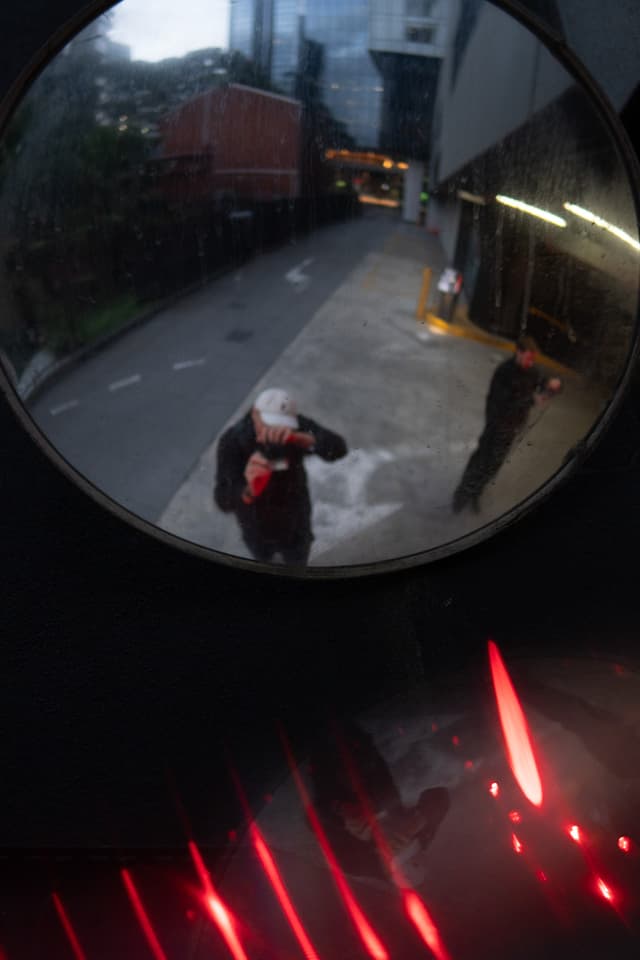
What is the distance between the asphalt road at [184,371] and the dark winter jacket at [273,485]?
5 centimetres

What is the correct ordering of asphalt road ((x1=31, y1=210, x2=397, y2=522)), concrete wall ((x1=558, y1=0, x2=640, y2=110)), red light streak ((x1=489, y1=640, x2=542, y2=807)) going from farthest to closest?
red light streak ((x1=489, y1=640, x2=542, y2=807))
asphalt road ((x1=31, y1=210, x2=397, y2=522))
concrete wall ((x1=558, y1=0, x2=640, y2=110))

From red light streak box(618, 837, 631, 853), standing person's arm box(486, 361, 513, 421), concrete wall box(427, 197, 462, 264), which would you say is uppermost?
concrete wall box(427, 197, 462, 264)

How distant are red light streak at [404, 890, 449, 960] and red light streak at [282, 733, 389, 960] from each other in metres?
0.09

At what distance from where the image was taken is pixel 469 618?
1393mm

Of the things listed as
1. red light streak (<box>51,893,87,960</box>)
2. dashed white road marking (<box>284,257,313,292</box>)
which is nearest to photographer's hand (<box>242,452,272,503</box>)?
dashed white road marking (<box>284,257,313,292</box>)

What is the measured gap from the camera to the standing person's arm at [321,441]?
4.28 feet

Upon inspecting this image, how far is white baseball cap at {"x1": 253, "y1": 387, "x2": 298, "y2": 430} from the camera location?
1.29 meters

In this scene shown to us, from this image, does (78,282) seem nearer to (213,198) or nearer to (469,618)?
→ (213,198)

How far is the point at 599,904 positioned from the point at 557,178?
1.44 metres

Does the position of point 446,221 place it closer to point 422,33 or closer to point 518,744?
point 422,33

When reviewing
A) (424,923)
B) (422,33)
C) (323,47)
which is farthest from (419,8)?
(424,923)

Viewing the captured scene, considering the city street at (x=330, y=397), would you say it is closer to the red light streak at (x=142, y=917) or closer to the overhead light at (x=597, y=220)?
the overhead light at (x=597, y=220)

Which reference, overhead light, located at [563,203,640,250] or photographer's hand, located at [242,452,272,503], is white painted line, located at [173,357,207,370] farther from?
overhead light, located at [563,203,640,250]

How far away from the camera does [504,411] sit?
1.27m
